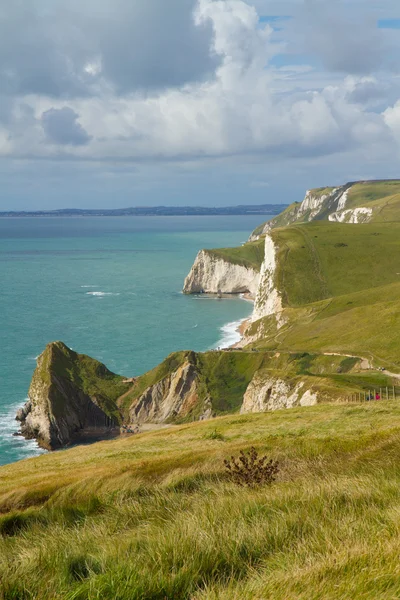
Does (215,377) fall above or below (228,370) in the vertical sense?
below

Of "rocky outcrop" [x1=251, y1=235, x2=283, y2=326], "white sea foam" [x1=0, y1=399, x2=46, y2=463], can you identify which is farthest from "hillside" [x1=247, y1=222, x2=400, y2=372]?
"white sea foam" [x1=0, y1=399, x2=46, y2=463]

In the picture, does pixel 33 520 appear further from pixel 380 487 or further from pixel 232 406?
pixel 232 406

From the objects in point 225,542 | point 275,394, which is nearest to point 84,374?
point 275,394

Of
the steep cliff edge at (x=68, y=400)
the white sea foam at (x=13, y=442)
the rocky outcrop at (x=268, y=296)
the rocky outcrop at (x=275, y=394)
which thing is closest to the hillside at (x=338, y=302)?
the rocky outcrop at (x=268, y=296)

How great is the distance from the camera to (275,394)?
71.4 meters

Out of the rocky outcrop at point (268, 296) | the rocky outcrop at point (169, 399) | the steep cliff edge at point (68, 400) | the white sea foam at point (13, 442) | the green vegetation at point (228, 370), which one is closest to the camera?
the white sea foam at point (13, 442)

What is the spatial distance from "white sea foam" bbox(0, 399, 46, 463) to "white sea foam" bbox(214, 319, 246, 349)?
6044 centimetres

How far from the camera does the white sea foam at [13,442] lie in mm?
86375

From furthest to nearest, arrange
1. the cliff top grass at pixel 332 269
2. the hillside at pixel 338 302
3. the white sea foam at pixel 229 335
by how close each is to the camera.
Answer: the cliff top grass at pixel 332 269 < the white sea foam at pixel 229 335 < the hillside at pixel 338 302

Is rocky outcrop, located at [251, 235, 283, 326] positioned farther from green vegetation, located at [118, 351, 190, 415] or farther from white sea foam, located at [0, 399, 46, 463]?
white sea foam, located at [0, 399, 46, 463]

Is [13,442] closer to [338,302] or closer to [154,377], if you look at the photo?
[154,377]

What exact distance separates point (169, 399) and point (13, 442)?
27201mm

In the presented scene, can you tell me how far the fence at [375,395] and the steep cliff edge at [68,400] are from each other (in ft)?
172

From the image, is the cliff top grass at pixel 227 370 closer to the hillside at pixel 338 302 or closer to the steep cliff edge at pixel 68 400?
the steep cliff edge at pixel 68 400
